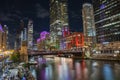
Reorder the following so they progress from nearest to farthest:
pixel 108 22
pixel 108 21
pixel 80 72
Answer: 1. pixel 80 72
2. pixel 108 21
3. pixel 108 22

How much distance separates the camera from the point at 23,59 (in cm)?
10750

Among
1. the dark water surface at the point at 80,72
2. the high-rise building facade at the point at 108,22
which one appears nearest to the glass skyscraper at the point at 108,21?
the high-rise building facade at the point at 108,22

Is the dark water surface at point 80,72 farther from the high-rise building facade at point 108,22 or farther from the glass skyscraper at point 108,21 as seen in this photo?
the glass skyscraper at point 108,21

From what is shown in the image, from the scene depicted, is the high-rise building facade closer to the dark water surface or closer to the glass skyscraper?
the glass skyscraper

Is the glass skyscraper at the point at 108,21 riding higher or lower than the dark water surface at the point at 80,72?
higher

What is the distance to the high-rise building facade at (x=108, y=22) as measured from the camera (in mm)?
166750

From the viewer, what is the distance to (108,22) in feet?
592

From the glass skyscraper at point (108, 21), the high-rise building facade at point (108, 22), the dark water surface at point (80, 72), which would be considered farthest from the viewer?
the glass skyscraper at point (108, 21)

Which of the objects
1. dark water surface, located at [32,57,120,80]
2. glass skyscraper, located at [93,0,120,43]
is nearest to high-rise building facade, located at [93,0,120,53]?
glass skyscraper, located at [93,0,120,43]

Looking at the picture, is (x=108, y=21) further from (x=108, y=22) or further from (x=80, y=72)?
(x=80, y=72)


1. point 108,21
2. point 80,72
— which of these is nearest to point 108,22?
point 108,21

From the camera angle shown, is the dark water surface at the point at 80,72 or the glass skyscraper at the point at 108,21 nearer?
the dark water surface at the point at 80,72

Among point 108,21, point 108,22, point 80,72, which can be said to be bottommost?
point 80,72

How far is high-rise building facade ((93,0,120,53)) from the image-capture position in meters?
167
